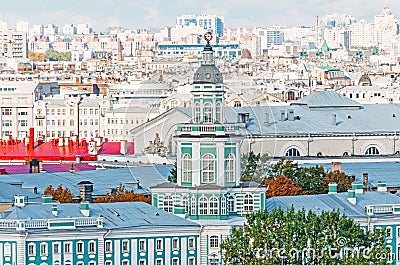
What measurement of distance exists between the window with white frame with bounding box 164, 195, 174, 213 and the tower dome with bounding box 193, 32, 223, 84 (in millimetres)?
2713

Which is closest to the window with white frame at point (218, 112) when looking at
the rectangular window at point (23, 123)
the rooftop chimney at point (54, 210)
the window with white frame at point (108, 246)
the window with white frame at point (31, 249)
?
the window with white frame at point (108, 246)

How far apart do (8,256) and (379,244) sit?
7.35 metres

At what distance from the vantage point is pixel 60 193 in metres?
62.1

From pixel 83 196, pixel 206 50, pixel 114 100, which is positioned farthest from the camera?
pixel 114 100

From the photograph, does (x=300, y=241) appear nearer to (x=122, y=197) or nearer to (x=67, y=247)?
(x=67, y=247)

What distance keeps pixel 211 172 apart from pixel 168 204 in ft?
5.27

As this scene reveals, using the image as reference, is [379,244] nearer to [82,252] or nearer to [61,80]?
[82,252]

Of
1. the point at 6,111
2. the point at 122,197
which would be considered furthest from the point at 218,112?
the point at 6,111

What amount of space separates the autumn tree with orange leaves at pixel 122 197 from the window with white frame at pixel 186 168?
5.13 metres

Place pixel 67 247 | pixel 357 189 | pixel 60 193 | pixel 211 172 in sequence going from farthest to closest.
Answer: pixel 60 193 → pixel 357 189 → pixel 211 172 → pixel 67 247

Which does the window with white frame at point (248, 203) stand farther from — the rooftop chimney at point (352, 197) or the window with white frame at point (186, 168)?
the rooftop chimney at point (352, 197)

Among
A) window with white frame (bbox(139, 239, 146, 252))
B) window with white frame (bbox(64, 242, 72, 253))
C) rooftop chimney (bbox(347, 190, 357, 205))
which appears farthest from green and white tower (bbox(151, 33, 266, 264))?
rooftop chimney (bbox(347, 190, 357, 205))

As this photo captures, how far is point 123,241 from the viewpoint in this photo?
170 feet

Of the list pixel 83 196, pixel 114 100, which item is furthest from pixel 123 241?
pixel 114 100
